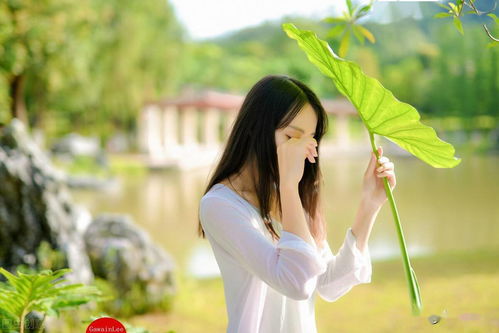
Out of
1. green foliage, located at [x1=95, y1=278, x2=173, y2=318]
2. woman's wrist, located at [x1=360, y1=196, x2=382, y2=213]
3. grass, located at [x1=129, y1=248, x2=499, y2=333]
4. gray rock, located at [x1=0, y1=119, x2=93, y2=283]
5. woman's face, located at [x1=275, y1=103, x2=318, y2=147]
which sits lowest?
grass, located at [x1=129, y1=248, x2=499, y2=333]

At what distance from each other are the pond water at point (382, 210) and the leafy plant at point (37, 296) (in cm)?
283

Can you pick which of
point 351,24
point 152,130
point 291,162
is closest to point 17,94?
point 152,130

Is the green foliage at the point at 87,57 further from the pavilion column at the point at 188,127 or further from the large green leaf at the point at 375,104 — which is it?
the large green leaf at the point at 375,104

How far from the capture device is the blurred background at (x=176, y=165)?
6.57 feet

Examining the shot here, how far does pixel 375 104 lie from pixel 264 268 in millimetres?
199

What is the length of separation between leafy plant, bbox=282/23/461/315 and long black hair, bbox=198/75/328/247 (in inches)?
2.0

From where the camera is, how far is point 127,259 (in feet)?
7.65

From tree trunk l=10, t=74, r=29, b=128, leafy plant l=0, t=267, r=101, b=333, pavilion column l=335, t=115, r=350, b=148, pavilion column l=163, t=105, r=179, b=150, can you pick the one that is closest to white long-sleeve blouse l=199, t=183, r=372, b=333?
leafy plant l=0, t=267, r=101, b=333

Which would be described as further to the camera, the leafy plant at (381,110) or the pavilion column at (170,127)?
the pavilion column at (170,127)

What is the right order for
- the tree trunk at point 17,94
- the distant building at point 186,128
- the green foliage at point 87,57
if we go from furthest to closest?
the distant building at point 186,128, the tree trunk at point 17,94, the green foliage at point 87,57

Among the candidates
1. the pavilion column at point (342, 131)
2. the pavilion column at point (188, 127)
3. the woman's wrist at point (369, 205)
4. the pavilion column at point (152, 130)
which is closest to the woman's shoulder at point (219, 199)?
the woman's wrist at point (369, 205)

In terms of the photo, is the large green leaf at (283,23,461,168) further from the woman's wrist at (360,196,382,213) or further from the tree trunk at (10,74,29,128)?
the tree trunk at (10,74,29,128)

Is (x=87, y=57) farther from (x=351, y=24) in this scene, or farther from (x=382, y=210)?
(x=351, y=24)

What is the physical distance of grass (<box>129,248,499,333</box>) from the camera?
2.39 m
